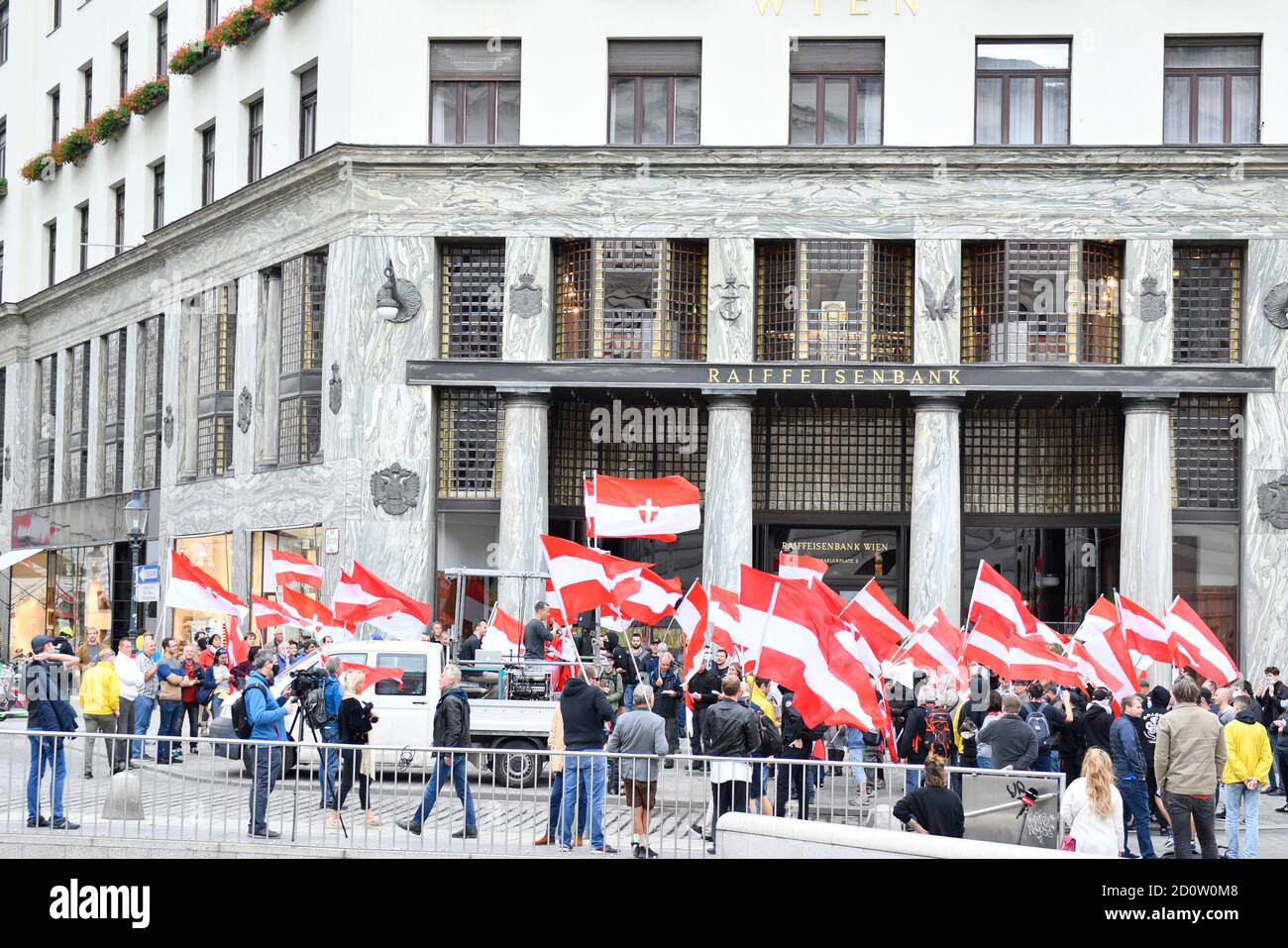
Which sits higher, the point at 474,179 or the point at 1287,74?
the point at 1287,74

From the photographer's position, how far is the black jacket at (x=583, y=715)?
56.5 ft

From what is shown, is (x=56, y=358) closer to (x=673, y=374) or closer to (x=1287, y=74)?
(x=673, y=374)

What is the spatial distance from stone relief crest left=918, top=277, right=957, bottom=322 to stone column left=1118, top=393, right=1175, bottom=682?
3609 millimetres

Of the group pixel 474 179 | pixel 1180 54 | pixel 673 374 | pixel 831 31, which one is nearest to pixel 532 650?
pixel 673 374

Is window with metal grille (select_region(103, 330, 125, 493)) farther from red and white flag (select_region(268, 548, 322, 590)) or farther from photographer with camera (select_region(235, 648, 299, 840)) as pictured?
photographer with camera (select_region(235, 648, 299, 840))

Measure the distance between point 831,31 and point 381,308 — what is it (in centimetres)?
997

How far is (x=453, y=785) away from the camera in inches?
627

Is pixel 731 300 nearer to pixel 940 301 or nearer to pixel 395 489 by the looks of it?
pixel 940 301

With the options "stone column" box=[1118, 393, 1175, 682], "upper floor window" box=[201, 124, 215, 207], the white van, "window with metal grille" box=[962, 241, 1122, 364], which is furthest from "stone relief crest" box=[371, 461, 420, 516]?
"stone column" box=[1118, 393, 1175, 682]

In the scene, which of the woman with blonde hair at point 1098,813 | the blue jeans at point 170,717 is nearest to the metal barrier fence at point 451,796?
the woman with blonde hair at point 1098,813

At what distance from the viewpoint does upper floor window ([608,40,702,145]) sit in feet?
112

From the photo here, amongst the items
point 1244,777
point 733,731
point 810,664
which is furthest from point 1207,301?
point 733,731

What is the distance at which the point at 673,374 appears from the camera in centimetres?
3319

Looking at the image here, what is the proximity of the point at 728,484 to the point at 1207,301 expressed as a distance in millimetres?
9579
